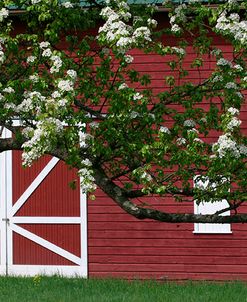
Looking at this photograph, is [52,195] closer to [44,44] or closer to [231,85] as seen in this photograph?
[44,44]

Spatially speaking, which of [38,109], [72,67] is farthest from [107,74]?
[38,109]

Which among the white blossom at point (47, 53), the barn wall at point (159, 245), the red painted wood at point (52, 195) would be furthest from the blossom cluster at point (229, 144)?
the red painted wood at point (52, 195)

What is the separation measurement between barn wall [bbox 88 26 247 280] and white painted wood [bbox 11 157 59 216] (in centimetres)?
95

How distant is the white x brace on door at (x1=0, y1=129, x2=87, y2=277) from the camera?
662 inches

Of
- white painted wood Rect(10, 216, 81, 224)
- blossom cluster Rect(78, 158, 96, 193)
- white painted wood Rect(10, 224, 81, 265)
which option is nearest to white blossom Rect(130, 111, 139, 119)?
blossom cluster Rect(78, 158, 96, 193)

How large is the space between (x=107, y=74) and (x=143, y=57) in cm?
635

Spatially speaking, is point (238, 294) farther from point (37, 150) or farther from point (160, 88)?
point (37, 150)

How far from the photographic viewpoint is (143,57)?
53.4 feet

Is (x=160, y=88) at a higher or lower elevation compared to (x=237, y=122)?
higher

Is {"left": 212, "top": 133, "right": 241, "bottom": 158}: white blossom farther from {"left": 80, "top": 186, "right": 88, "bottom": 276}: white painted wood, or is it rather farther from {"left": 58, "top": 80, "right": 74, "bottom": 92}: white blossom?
{"left": 80, "top": 186, "right": 88, "bottom": 276}: white painted wood

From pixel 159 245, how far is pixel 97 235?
1.07m

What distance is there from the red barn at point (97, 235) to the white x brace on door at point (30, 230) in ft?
0.05

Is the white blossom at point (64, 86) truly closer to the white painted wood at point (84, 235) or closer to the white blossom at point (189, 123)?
the white blossom at point (189, 123)

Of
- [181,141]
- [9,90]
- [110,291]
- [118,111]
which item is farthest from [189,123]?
[110,291]
